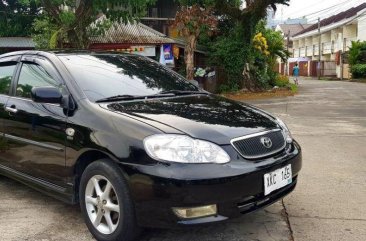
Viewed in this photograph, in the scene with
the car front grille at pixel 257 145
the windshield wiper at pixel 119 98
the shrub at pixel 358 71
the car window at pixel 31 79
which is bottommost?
the car front grille at pixel 257 145

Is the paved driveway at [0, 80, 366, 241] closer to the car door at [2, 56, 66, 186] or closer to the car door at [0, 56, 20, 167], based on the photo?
the car door at [2, 56, 66, 186]

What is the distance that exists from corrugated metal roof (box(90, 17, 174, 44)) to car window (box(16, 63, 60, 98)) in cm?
1383

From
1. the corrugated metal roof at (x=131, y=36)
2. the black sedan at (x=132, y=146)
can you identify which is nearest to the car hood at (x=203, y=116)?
the black sedan at (x=132, y=146)

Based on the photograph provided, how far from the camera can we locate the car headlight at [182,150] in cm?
305

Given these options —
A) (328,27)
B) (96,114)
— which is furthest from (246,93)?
(328,27)

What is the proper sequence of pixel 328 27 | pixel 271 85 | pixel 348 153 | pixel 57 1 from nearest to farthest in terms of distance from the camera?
1. pixel 348 153
2. pixel 57 1
3. pixel 271 85
4. pixel 328 27

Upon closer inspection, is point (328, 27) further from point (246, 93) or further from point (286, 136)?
point (286, 136)

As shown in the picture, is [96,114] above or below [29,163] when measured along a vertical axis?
above

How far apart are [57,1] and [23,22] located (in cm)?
899

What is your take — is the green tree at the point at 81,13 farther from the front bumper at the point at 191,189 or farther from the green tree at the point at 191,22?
the front bumper at the point at 191,189

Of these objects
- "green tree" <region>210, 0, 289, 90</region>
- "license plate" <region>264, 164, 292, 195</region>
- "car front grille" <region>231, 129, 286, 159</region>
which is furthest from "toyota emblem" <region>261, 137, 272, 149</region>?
"green tree" <region>210, 0, 289, 90</region>

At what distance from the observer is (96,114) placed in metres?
3.48

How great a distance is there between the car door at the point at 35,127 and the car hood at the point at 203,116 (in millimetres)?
594

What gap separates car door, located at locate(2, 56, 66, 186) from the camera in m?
3.77
